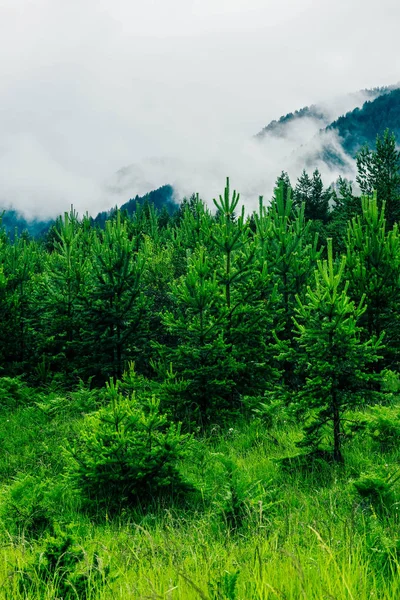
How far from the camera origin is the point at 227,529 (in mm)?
3748

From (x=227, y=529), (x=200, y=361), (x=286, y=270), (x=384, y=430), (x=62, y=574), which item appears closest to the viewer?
(x=62, y=574)

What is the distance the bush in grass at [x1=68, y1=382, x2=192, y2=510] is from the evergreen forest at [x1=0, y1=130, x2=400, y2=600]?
0.02 m

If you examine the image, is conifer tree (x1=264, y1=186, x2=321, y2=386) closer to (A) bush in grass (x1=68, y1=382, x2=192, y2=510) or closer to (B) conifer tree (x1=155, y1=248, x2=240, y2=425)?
(B) conifer tree (x1=155, y1=248, x2=240, y2=425)

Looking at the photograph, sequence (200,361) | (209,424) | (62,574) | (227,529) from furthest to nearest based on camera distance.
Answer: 1. (200,361)
2. (209,424)
3. (227,529)
4. (62,574)

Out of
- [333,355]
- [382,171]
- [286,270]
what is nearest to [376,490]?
[333,355]

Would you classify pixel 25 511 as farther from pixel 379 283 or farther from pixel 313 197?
pixel 313 197

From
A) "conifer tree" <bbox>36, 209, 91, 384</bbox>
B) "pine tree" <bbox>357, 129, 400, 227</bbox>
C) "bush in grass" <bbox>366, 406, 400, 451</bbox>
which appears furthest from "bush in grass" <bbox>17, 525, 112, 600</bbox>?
"pine tree" <bbox>357, 129, 400, 227</bbox>

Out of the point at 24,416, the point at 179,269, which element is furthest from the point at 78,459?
the point at 179,269

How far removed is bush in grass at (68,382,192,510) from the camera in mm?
5398

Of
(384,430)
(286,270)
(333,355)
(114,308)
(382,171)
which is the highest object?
(382,171)

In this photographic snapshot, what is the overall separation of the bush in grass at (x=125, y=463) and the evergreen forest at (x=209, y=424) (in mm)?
24

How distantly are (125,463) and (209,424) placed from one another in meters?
4.49

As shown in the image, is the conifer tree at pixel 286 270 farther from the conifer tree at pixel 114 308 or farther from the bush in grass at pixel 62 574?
the bush in grass at pixel 62 574

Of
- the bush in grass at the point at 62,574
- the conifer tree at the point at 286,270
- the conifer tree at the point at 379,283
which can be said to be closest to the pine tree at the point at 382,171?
the conifer tree at the point at 286,270
